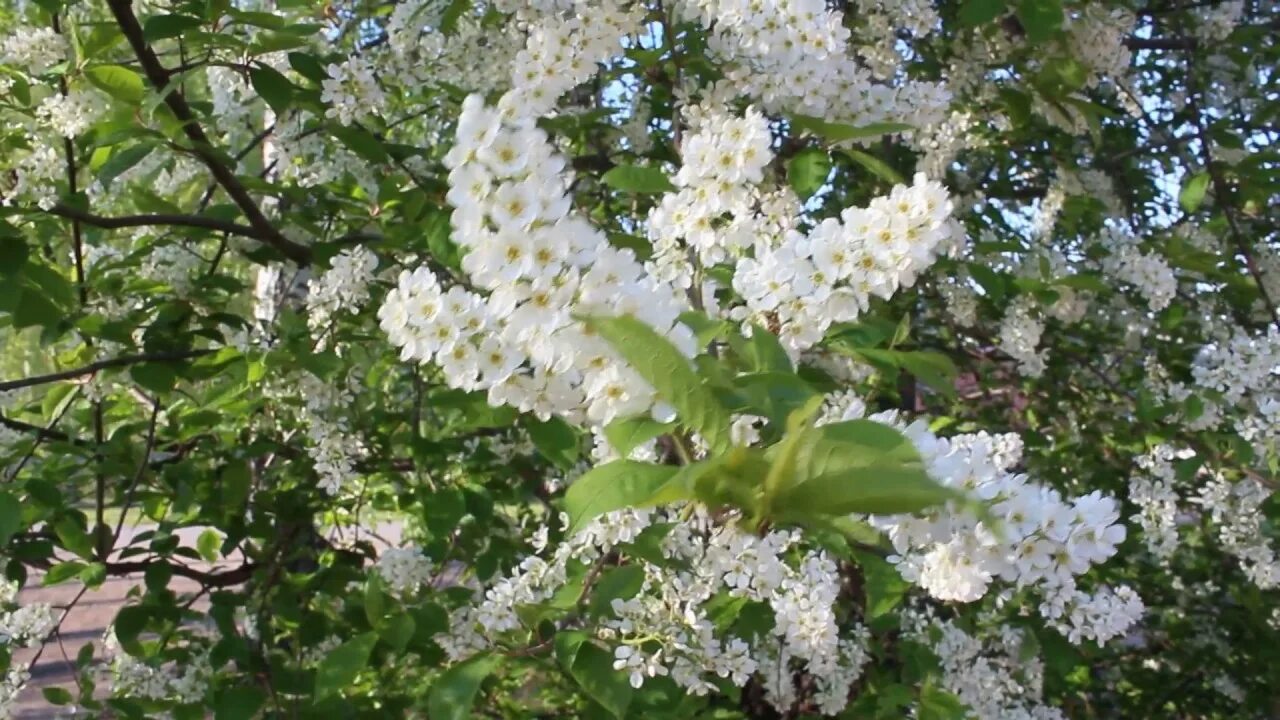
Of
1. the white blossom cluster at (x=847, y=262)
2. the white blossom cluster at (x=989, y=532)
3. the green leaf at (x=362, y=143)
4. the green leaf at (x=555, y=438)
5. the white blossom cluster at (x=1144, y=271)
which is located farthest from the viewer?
the white blossom cluster at (x=1144, y=271)

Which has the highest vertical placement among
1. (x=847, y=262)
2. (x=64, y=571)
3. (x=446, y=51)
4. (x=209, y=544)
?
(x=446, y=51)

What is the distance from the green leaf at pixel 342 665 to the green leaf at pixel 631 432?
108 centimetres

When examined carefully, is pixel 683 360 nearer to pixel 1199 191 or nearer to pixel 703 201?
pixel 703 201

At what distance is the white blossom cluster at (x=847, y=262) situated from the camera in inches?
60.4

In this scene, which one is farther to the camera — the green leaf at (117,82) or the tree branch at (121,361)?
the tree branch at (121,361)

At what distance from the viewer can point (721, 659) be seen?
205cm

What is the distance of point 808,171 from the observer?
2172 millimetres

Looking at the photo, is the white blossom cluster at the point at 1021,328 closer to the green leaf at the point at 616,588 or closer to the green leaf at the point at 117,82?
the green leaf at the point at 616,588

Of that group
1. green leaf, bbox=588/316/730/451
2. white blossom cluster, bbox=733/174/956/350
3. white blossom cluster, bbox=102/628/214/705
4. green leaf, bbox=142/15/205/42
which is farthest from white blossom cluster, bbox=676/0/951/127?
white blossom cluster, bbox=102/628/214/705

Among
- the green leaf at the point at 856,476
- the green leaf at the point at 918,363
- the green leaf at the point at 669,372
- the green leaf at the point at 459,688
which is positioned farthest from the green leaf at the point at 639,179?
the green leaf at the point at 856,476

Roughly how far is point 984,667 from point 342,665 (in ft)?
5.44

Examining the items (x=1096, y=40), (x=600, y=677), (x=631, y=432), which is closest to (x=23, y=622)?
(x=600, y=677)

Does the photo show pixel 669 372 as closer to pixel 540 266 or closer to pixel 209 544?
pixel 540 266

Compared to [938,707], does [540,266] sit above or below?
above
